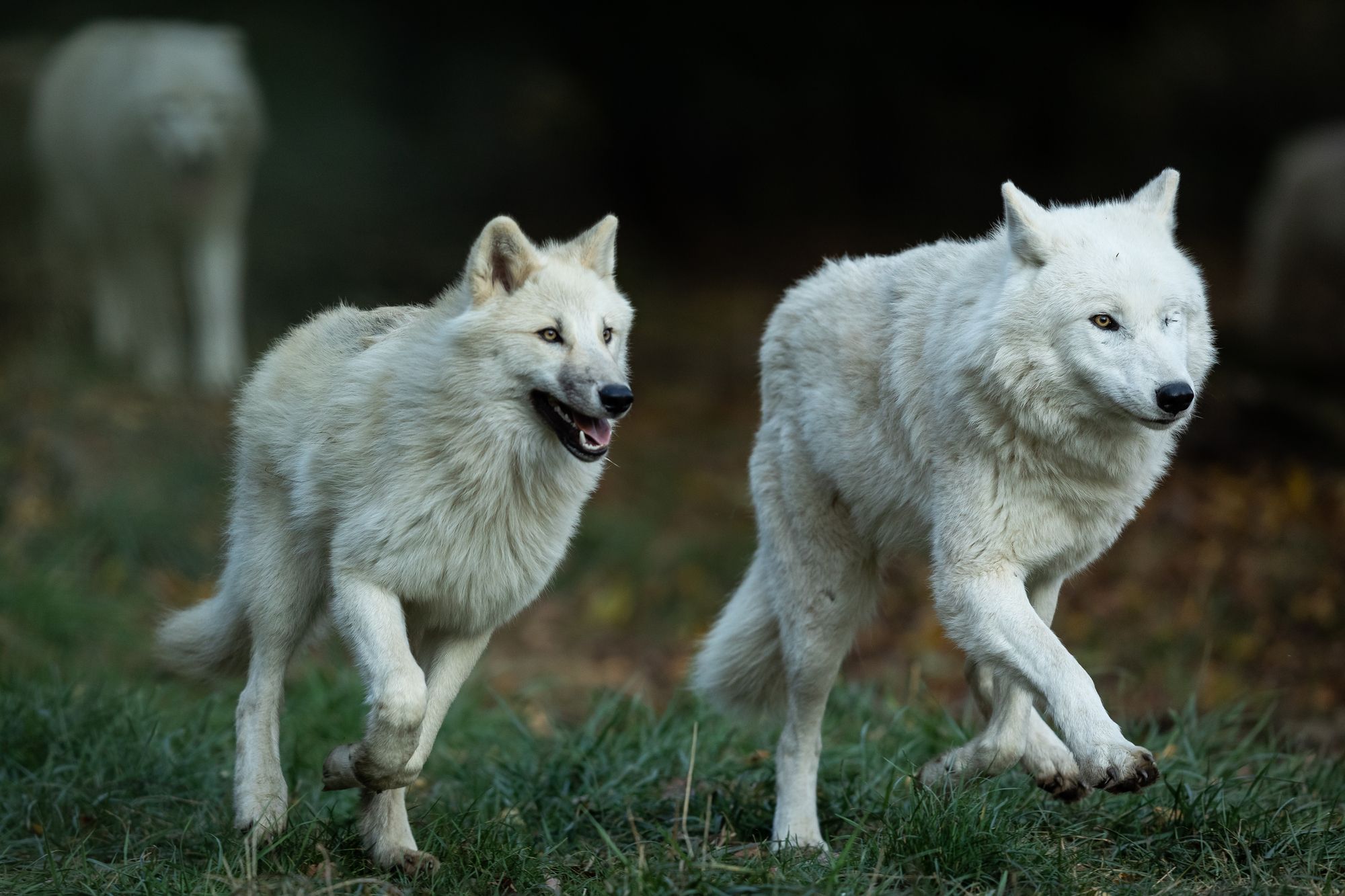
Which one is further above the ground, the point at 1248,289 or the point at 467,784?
the point at 1248,289

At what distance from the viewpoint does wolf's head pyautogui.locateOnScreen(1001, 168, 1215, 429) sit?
13.0 ft

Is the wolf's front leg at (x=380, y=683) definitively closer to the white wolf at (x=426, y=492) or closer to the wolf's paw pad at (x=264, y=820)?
the white wolf at (x=426, y=492)

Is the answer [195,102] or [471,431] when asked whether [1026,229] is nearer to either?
[471,431]

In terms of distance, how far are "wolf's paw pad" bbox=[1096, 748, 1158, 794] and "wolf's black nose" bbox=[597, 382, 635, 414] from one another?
171 cm

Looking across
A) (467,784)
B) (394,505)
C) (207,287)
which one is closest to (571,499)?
(394,505)

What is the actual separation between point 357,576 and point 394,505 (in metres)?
0.25

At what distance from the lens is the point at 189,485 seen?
880 cm

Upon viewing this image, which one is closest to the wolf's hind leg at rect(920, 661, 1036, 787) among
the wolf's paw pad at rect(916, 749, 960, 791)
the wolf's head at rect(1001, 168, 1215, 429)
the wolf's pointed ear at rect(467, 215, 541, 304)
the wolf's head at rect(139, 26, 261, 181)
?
the wolf's paw pad at rect(916, 749, 960, 791)

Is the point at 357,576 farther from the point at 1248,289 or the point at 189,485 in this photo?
the point at 1248,289

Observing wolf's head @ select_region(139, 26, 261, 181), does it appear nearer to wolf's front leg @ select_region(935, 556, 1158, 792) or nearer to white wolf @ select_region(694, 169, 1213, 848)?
white wolf @ select_region(694, 169, 1213, 848)

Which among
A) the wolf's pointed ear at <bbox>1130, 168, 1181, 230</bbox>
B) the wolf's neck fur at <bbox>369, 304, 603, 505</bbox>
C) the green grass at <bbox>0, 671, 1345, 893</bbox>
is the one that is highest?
the wolf's pointed ear at <bbox>1130, 168, 1181, 230</bbox>

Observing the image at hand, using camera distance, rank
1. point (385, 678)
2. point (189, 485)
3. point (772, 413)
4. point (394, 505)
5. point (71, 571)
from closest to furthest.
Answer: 1. point (385, 678)
2. point (394, 505)
3. point (772, 413)
4. point (71, 571)
5. point (189, 485)

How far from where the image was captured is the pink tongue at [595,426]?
4020 millimetres

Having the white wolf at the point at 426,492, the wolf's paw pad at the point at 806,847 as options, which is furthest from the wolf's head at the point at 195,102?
the wolf's paw pad at the point at 806,847
